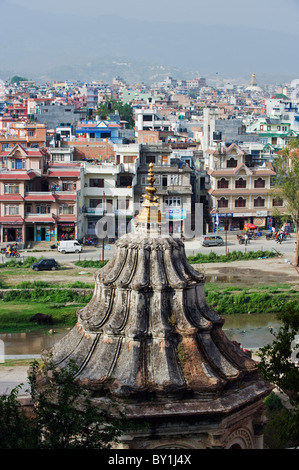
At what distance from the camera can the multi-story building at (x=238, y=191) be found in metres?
49.3

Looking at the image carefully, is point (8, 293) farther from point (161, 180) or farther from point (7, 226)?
point (161, 180)

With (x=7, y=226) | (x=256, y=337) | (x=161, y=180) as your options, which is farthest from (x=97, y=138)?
(x=256, y=337)

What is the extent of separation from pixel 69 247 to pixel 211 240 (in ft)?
26.8

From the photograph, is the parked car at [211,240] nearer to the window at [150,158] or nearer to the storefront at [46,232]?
the window at [150,158]

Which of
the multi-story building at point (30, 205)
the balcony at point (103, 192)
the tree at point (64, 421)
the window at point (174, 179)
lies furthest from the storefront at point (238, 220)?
the tree at point (64, 421)

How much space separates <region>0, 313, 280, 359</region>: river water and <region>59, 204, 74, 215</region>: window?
1529 cm

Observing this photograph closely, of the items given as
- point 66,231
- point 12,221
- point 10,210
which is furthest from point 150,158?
point 12,221

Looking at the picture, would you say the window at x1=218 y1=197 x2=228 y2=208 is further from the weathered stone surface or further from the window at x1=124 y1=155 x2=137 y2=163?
the weathered stone surface

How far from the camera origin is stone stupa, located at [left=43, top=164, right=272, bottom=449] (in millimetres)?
11719

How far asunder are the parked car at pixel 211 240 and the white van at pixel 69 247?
721cm

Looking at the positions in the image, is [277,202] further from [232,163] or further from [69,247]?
[69,247]

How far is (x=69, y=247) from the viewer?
1698 inches

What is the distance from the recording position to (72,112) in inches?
3132
